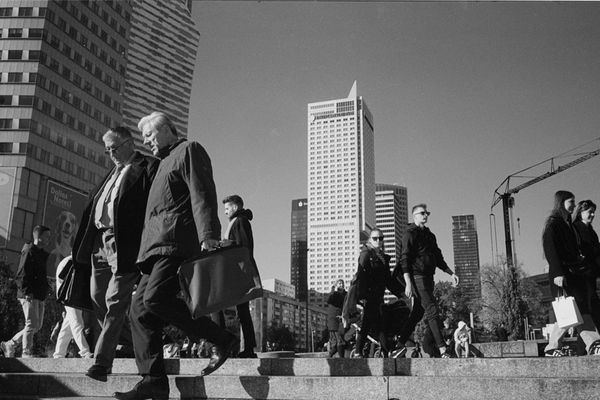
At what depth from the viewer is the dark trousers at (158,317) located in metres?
4.28

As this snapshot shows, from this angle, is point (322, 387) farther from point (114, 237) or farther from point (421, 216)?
point (421, 216)

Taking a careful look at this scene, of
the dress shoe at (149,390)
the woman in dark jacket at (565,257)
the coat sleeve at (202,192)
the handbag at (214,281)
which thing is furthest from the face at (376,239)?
the dress shoe at (149,390)

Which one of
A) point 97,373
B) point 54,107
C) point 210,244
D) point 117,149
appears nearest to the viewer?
point 210,244

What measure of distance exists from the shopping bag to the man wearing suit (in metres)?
4.77

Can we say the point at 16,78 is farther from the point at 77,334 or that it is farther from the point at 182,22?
the point at 182,22

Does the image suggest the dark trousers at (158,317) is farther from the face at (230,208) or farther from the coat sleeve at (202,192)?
the face at (230,208)

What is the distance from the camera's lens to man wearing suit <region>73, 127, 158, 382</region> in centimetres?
511

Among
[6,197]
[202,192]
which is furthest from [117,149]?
[6,197]

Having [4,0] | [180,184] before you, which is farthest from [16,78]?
[180,184]

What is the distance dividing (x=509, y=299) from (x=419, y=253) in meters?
50.5

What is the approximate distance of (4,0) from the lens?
80.2 m

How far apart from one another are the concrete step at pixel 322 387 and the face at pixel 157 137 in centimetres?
204

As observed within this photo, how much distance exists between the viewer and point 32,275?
8867 mm

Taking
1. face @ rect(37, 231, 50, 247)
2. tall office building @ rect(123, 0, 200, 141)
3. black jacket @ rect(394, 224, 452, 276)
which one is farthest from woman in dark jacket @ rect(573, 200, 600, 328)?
tall office building @ rect(123, 0, 200, 141)
